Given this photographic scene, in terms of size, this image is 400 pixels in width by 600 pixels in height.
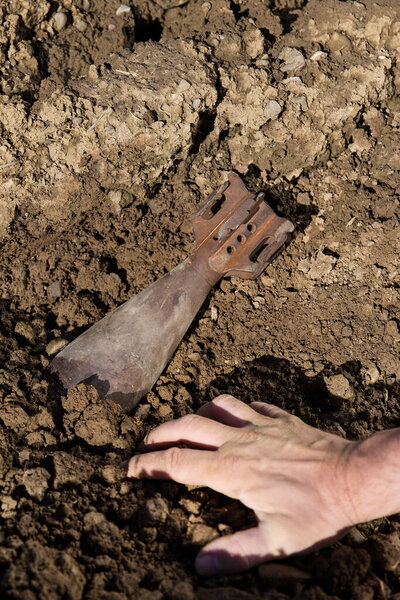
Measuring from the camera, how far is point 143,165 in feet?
8.55

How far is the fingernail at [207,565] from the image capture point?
167 cm

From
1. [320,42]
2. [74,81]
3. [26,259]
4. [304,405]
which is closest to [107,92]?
[74,81]

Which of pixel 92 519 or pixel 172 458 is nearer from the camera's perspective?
pixel 92 519

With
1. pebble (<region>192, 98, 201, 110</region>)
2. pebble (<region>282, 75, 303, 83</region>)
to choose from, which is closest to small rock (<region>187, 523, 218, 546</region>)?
pebble (<region>192, 98, 201, 110</region>)

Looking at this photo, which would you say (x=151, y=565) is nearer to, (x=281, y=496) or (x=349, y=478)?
(x=281, y=496)

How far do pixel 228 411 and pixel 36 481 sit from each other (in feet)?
2.50

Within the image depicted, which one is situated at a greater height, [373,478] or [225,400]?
[373,478]

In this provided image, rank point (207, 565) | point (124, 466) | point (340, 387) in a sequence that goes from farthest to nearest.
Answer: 1. point (340, 387)
2. point (124, 466)
3. point (207, 565)

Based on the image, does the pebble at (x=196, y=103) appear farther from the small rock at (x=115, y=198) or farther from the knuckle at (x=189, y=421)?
the knuckle at (x=189, y=421)

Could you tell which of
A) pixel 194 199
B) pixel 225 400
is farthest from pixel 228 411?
pixel 194 199

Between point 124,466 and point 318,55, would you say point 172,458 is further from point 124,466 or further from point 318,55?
point 318,55

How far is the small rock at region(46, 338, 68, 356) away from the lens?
237 cm

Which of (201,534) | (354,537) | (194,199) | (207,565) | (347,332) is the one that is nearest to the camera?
(207,565)

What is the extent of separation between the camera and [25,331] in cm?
242
